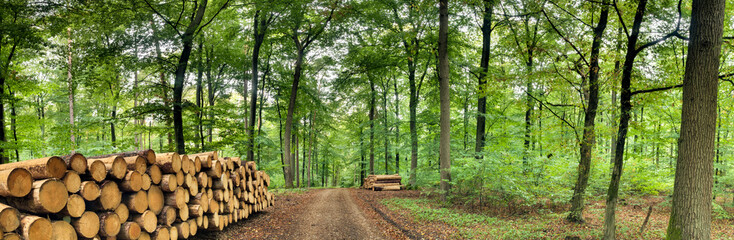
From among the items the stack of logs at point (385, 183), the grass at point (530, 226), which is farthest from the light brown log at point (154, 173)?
the stack of logs at point (385, 183)

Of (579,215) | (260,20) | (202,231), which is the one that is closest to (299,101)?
(260,20)

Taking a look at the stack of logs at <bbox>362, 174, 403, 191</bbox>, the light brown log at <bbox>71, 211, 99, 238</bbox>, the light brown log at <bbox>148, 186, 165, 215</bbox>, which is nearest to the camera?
the light brown log at <bbox>71, 211, 99, 238</bbox>

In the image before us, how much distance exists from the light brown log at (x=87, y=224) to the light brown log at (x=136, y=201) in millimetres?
609

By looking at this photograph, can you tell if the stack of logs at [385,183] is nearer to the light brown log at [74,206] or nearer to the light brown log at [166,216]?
the light brown log at [166,216]

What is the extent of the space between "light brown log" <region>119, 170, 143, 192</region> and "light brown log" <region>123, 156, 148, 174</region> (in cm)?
10

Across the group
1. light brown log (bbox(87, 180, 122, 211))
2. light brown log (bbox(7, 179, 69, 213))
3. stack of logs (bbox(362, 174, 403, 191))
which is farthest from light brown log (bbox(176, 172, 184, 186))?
stack of logs (bbox(362, 174, 403, 191))

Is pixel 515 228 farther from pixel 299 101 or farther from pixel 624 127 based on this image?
pixel 299 101

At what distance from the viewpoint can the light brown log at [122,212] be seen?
4.52 metres

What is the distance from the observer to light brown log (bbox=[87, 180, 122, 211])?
425 cm

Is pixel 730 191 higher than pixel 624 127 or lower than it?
lower

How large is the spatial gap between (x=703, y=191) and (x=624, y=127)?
2065 mm

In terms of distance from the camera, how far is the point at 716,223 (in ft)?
35.3

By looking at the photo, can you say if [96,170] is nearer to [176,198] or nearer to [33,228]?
[33,228]

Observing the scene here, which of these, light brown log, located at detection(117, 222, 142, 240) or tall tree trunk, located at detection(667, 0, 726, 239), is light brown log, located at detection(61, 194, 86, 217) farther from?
tall tree trunk, located at detection(667, 0, 726, 239)
